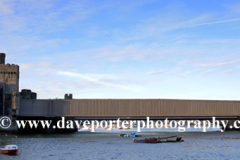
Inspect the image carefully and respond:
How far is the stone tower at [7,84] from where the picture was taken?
4429 inches

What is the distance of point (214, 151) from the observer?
6769 cm

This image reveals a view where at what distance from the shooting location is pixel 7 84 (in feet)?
Answer: 375

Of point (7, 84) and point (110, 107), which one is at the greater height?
point (7, 84)

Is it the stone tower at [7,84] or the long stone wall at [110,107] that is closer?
the stone tower at [7,84]

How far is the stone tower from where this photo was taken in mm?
112500

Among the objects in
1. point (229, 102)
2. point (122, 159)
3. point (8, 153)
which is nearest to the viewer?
point (122, 159)

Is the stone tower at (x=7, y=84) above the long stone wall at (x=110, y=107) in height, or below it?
above

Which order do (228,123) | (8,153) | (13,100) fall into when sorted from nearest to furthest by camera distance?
(8,153) < (13,100) < (228,123)

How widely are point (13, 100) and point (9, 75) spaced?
8.73m

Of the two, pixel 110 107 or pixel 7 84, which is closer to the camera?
pixel 7 84

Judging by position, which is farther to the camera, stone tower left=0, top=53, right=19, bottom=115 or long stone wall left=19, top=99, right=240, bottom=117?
long stone wall left=19, top=99, right=240, bottom=117

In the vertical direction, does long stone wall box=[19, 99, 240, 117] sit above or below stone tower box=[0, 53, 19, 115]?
below

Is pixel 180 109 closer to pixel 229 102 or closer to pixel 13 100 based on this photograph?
pixel 229 102

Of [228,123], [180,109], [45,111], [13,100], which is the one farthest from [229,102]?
[13,100]
